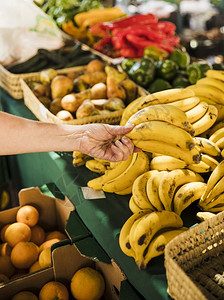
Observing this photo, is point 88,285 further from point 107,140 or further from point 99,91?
point 99,91

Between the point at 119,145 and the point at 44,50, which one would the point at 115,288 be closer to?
the point at 119,145

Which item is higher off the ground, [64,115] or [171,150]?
[171,150]

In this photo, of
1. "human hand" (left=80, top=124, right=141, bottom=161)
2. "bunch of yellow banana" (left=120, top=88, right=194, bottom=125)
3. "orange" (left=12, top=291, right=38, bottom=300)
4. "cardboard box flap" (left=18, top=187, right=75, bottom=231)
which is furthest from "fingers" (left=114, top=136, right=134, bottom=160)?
"orange" (left=12, top=291, right=38, bottom=300)

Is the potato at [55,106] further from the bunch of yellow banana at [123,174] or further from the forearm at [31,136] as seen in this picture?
the forearm at [31,136]

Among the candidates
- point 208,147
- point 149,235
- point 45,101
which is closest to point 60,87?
point 45,101

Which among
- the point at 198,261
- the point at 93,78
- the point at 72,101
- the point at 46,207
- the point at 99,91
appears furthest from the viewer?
the point at 93,78

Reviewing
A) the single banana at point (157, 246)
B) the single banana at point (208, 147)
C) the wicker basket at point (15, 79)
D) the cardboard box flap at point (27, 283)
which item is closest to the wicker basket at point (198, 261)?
the single banana at point (157, 246)

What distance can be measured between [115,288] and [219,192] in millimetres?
562

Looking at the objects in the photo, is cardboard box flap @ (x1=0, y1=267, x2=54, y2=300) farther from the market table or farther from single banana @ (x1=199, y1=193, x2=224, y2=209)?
single banana @ (x1=199, y1=193, x2=224, y2=209)

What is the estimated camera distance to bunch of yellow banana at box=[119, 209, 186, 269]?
43.0 inches

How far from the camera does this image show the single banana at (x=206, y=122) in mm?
1456

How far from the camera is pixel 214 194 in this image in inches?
48.2

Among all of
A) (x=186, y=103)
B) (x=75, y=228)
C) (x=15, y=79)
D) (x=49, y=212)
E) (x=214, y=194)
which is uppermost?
(x=186, y=103)

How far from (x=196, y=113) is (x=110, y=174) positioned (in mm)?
437
